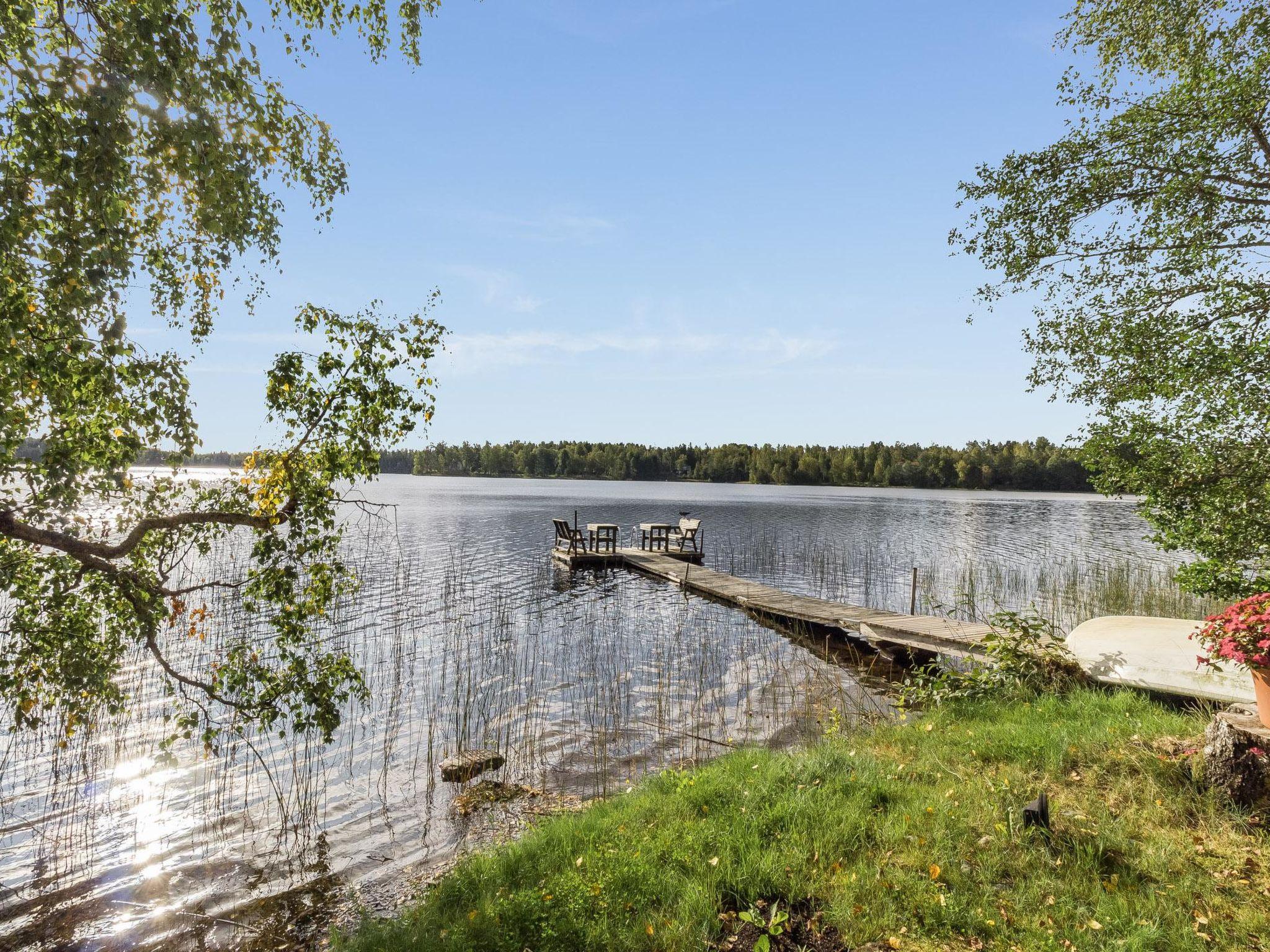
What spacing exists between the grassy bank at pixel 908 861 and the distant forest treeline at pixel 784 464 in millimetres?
121731

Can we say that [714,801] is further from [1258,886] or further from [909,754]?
[1258,886]

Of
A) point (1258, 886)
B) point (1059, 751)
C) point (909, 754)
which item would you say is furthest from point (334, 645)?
point (1258, 886)

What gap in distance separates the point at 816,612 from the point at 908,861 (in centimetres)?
1252

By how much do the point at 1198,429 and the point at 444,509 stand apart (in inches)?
2061

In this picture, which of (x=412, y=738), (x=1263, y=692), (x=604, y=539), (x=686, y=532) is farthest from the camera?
(x=686, y=532)

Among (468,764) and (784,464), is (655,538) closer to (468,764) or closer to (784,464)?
(468,764)

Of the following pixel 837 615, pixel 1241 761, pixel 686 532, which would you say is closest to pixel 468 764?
pixel 1241 761

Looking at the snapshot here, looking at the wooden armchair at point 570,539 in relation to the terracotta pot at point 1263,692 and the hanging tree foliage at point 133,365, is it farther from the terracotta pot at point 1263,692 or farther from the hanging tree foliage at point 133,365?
the terracotta pot at point 1263,692

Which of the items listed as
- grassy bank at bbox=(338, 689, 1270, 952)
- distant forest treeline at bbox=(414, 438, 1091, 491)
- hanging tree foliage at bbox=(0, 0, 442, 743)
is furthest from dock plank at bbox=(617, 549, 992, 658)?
distant forest treeline at bbox=(414, 438, 1091, 491)

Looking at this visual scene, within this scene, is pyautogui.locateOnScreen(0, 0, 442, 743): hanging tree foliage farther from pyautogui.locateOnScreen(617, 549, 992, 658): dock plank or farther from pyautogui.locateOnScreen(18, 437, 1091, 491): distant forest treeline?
pyautogui.locateOnScreen(18, 437, 1091, 491): distant forest treeline

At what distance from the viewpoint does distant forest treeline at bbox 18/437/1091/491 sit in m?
120

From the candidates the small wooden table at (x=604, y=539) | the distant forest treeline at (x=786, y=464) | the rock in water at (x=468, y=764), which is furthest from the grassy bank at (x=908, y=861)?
the distant forest treeline at (x=786, y=464)

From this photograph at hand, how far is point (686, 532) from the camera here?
98.6ft

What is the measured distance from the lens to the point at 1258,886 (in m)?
4.05
